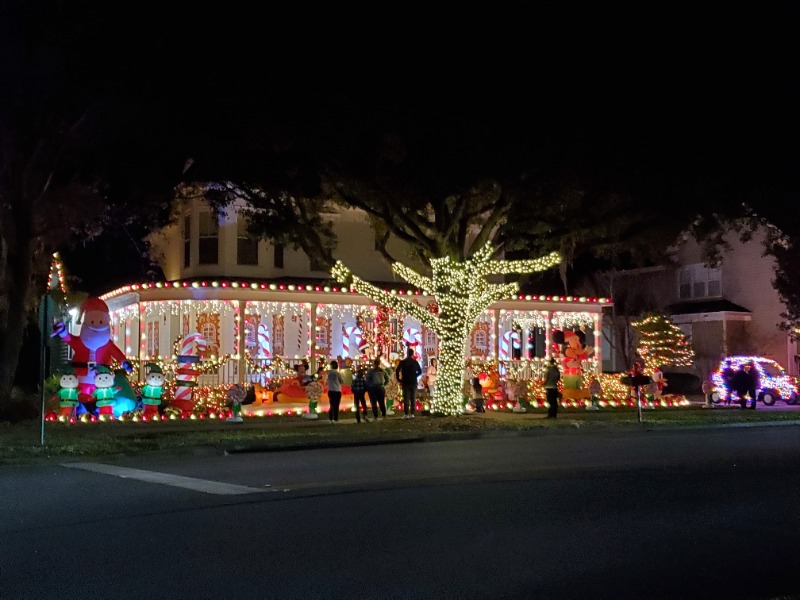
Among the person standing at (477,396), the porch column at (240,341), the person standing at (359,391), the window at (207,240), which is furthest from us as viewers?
the window at (207,240)

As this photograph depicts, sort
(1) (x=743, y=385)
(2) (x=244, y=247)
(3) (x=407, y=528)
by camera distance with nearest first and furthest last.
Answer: (3) (x=407, y=528)
(1) (x=743, y=385)
(2) (x=244, y=247)

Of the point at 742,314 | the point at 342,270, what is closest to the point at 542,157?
the point at 342,270

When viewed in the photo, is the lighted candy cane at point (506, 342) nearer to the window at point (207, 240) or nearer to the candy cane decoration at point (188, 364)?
the window at point (207, 240)

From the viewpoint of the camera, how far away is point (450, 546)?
28.0ft

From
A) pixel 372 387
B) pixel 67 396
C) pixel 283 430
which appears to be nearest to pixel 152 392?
pixel 67 396

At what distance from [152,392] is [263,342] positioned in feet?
22.3

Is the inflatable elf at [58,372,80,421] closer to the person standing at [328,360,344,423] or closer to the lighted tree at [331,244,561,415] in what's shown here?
the person standing at [328,360,344,423]

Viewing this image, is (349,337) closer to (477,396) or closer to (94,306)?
(477,396)

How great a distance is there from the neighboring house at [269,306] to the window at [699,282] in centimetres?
1135

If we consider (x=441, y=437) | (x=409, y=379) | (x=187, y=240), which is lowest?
(x=441, y=437)

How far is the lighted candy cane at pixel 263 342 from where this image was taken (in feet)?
101

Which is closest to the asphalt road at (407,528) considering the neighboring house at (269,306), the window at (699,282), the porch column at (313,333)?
the neighboring house at (269,306)

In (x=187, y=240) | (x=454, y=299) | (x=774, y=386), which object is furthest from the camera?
(x=774, y=386)

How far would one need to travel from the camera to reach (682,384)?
41219 mm
